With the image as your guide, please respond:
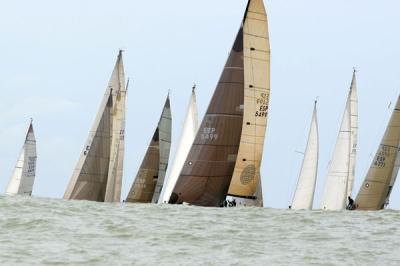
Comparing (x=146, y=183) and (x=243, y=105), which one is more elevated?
(x=243, y=105)

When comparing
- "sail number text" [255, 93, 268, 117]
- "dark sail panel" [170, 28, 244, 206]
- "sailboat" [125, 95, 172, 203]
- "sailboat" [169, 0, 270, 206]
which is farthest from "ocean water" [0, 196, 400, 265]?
"sailboat" [125, 95, 172, 203]

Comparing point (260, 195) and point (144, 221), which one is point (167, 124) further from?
point (144, 221)

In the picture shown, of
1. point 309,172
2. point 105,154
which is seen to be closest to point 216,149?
point 105,154

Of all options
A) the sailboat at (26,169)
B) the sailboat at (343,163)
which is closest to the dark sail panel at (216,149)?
the sailboat at (343,163)

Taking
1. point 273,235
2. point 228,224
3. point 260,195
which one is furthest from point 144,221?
point 260,195

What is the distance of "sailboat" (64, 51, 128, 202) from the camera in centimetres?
4906

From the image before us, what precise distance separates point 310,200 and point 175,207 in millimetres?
23407

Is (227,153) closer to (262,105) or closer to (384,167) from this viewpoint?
(262,105)

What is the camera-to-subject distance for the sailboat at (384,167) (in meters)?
44.6

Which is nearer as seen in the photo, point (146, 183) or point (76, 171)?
point (76, 171)

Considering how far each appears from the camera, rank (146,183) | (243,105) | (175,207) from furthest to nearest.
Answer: (146,183) → (243,105) → (175,207)

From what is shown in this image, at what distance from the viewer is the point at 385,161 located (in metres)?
44.8

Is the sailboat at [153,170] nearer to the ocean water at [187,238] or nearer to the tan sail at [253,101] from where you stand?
the tan sail at [253,101]

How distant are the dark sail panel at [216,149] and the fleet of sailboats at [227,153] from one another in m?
0.04
